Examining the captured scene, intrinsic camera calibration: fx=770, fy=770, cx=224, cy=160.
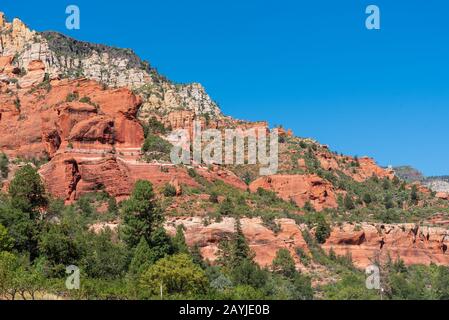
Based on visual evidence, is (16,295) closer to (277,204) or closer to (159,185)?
(159,185)

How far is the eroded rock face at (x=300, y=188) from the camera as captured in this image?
101 metres

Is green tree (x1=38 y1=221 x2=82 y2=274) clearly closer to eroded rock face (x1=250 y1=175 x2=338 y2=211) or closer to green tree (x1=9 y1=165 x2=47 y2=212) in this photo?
green tree (x1=9 y1=165 x2=47 y2=212)

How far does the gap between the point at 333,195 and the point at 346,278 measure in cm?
3644

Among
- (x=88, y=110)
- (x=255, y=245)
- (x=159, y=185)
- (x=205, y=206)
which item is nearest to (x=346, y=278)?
(x=255, y=245)

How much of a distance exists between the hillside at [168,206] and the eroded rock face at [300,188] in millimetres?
189

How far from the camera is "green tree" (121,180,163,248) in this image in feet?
225

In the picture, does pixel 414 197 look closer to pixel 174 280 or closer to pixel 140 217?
pixel 140 217

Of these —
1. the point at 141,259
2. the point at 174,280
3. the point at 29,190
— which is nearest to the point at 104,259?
the point at 141,259

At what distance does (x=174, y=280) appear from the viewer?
55188mm

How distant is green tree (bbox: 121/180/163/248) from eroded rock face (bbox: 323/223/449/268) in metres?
21.4

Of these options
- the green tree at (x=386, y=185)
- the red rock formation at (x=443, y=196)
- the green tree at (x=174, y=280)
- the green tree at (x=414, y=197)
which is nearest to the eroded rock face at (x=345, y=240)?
the green tree at (x=174, y=280)

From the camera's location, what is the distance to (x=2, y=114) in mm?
99750

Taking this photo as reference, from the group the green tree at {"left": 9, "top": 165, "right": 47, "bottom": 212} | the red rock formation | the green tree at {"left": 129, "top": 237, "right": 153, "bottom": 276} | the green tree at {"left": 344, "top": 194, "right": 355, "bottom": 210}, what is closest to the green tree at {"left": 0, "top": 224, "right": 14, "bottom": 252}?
the green tree at {"left": 9, "top": 165, "right": 47, "bottom": 212}

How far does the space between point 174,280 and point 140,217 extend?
1621 cm
